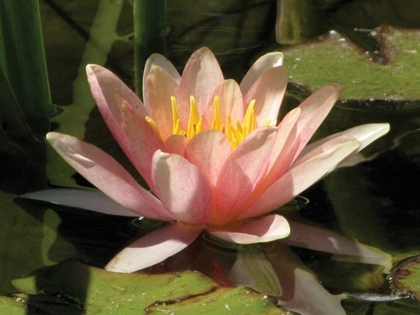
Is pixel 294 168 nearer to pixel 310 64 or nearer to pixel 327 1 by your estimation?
pixel 310 64

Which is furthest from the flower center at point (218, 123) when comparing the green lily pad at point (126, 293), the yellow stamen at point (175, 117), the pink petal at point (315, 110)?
the green lily pad at point (126, 293)

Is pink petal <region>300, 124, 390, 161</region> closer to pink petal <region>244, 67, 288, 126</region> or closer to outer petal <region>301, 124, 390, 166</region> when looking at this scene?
outer petal <region>301, 124, 390, 166</region>

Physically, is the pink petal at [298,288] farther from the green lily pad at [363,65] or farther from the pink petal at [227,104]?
the green lily pad at [363,65]

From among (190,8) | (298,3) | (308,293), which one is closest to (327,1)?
(298,3)

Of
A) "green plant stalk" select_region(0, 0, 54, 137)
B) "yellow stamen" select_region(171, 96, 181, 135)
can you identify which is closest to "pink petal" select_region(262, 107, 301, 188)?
"yellow stamen" select_region(171, 96, 181, 135)

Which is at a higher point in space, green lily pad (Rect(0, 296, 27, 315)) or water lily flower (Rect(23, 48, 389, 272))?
water lily flower (Rect(23, 48, 389, 272))

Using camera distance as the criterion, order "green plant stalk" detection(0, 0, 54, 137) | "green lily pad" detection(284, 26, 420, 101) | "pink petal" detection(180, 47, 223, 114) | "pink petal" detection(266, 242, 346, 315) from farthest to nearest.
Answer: "green lily pad" detection(284, 26, 420, 101), "green plant stalk" detection(0, 0, 54, 137), "pink petal" detection(180, 47, 223, 114), "pink petal" detection(266, 242, 346, 315)
